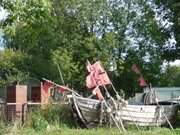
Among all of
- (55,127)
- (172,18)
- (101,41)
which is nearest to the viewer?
(55,127)

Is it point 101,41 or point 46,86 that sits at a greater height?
point 101,41

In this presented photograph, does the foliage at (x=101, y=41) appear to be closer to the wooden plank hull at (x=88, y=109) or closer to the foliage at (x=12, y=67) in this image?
the foliage at (x=12, y=67)

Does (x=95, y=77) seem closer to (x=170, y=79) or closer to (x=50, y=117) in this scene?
(x=50, y=117)

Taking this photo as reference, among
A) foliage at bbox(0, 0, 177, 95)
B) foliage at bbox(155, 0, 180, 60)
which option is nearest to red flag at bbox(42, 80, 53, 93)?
foliage at bbox(155, 0, 180, 60)

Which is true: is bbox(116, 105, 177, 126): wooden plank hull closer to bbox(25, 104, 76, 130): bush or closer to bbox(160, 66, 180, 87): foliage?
bbox(25, 104, 76, 130): bush

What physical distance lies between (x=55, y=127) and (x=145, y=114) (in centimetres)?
548

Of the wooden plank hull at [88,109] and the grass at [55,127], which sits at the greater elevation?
the wooden plank hull at [88,109]

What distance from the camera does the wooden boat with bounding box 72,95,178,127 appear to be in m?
28.8

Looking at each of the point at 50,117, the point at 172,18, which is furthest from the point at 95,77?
the point at 172,18

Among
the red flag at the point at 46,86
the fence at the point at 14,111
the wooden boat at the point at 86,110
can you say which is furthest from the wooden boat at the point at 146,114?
the fence at the point at 14,111

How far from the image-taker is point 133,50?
63.8 m

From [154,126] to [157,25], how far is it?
3114 cm

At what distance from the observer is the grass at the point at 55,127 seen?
23891mm

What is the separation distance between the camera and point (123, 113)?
95.3 ft
